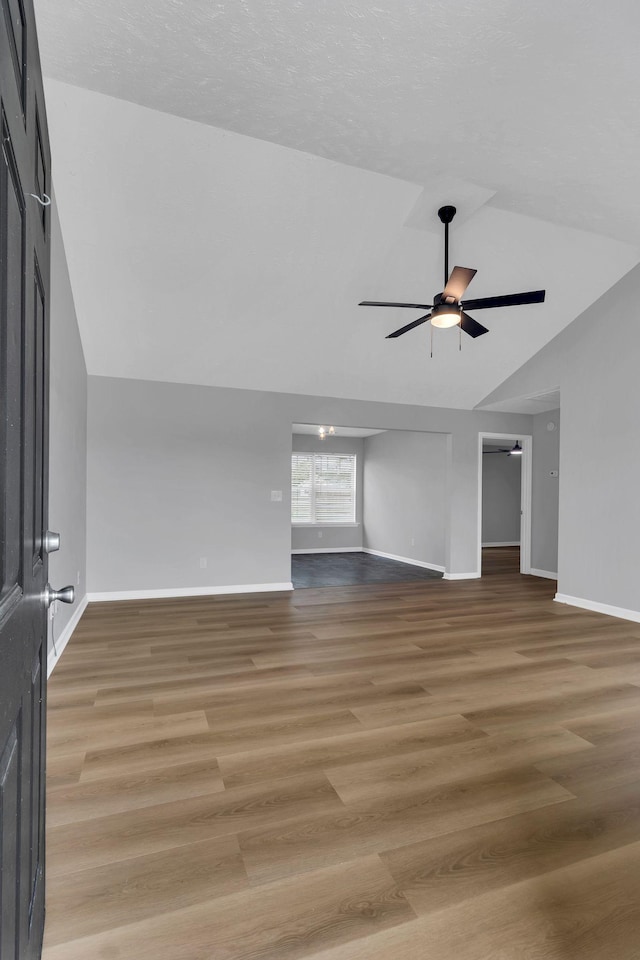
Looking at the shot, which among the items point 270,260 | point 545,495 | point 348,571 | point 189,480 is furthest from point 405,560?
point 270,260

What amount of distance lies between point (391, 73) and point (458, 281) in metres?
1.33

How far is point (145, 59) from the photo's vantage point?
95.7 inches

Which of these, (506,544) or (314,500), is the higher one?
(314,500)

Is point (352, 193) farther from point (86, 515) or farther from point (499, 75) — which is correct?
point (86, 515)

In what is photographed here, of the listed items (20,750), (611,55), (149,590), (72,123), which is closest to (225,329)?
(72,123)

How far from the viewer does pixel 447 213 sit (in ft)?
12.8

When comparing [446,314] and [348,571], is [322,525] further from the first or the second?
[446,314]

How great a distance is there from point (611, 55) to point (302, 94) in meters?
1.49

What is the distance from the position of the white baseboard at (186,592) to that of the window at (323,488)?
4076 millimetres

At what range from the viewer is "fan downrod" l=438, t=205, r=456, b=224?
12.6 feet

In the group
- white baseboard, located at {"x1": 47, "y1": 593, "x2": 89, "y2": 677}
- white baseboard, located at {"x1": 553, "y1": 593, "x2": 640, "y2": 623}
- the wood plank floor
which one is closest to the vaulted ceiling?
white baseboard, located at {"x1": 47, "y1": 593, "x2": 89, "y2": 677}

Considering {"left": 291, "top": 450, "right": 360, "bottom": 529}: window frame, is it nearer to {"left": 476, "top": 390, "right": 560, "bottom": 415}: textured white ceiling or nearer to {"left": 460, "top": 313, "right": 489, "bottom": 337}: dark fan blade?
{"left": 476, "top": 390, "right": 560, "bottom": 415}: textured white ceiling

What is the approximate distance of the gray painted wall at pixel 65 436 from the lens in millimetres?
3451

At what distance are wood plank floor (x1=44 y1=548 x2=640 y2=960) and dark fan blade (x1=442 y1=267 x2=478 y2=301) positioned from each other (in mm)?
2682
